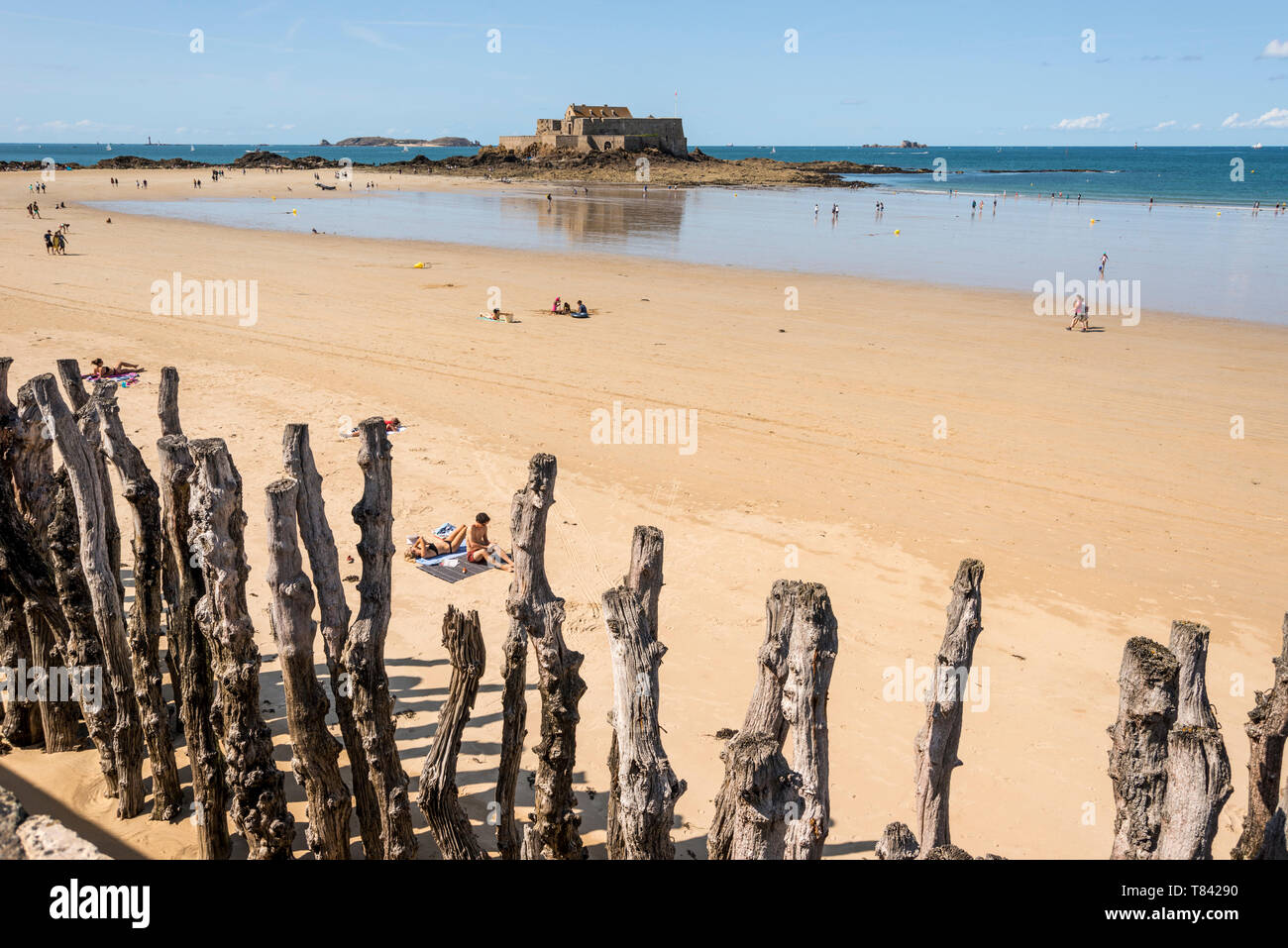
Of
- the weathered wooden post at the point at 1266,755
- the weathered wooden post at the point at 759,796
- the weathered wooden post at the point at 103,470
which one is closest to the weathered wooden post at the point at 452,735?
the weathered wooden post at the point at 759,796

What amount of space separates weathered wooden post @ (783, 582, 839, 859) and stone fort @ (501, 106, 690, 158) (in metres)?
112

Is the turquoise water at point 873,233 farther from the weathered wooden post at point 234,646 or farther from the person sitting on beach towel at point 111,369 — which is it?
the weathered wooden post at point 234,646

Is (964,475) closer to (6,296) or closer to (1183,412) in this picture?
(1183,412)

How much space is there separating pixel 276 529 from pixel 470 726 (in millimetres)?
3305

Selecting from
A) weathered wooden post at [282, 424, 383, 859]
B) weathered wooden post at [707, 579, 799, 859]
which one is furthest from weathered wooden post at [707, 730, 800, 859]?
weathered wooden post at [282, 424, 383, 859]

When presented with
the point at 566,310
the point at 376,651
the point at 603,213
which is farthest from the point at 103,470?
the point at 603,213

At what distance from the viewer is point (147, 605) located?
590cm

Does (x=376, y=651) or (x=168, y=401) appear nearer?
(x=376, y=651)

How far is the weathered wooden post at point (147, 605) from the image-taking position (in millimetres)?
5762

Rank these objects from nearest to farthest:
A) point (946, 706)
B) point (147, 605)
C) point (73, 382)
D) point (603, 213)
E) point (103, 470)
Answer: point (946, 706), point (147, 605), point (103, 470), point (73, 382), point (603, 213)

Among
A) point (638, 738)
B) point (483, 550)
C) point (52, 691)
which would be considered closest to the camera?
point (638, 738)

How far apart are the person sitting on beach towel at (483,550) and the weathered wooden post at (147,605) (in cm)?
443

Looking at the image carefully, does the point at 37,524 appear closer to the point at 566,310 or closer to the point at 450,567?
the point at 450,567

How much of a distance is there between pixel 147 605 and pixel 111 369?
12.7 metres
